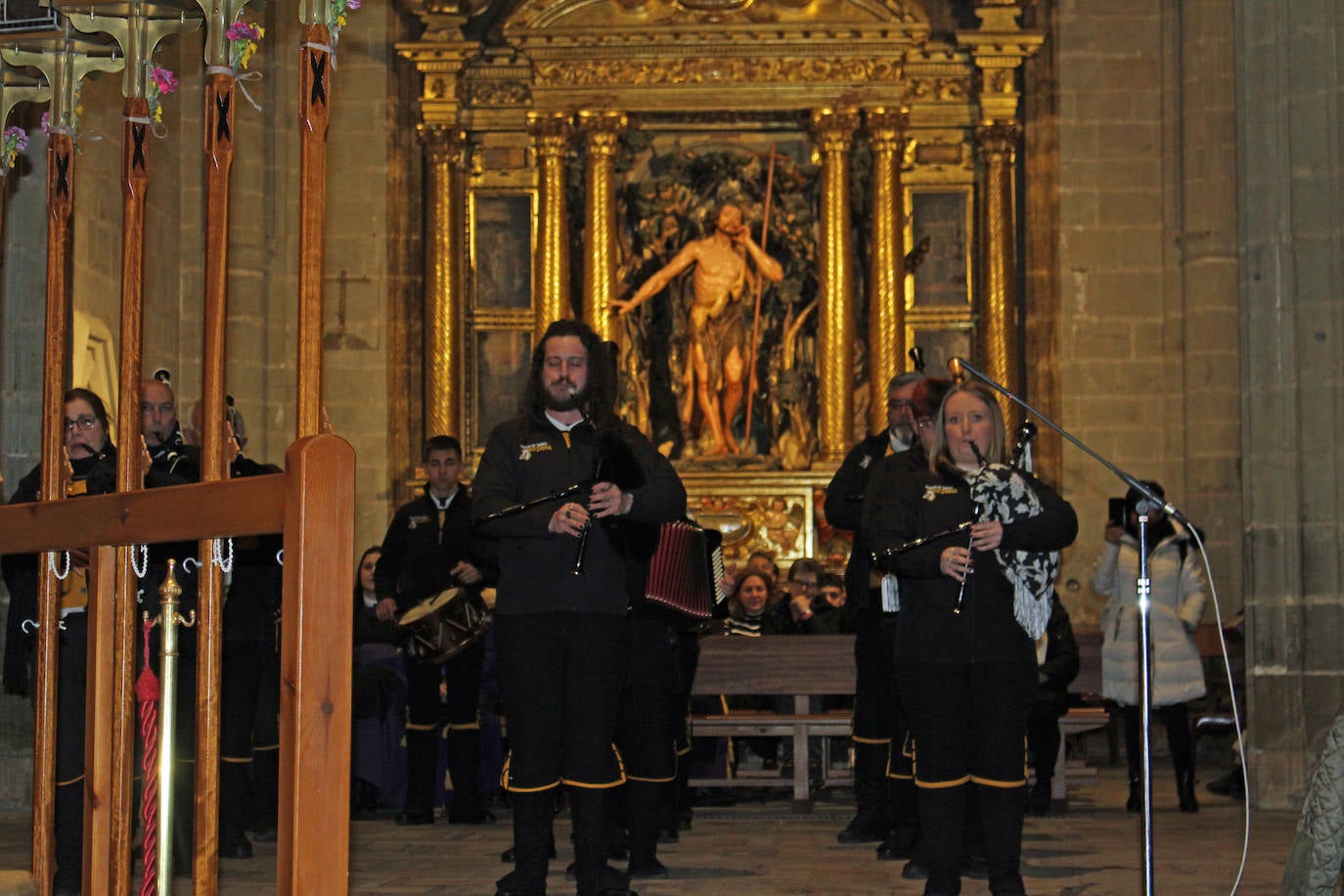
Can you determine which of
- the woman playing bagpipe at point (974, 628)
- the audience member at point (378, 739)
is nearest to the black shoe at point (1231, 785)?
the audience member at point (378, 739)

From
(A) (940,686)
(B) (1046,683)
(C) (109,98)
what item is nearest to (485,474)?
(A) (940,686)

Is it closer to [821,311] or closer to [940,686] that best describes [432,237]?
[821,311]

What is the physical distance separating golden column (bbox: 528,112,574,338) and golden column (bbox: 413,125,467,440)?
2.15ft

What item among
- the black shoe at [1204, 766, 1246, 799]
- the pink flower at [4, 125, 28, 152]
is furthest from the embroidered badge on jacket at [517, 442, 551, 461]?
the black shoe at [1204, 766, 1246, 799]

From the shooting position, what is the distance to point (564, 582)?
6.04m

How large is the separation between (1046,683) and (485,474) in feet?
14.5

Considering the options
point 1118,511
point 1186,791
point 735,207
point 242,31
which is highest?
point 735,207

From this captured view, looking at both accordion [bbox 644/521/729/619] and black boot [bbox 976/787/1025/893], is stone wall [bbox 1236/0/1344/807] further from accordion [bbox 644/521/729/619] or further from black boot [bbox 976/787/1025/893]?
accordion [bbox 644/521/729/619]

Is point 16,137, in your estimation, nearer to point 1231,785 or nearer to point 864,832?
point 864,832

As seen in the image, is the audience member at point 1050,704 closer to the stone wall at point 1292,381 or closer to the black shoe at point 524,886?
the stone wall at point 1292,381

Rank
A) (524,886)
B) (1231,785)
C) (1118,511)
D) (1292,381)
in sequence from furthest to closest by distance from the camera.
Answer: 1. (1231,785)
2. (1118,511)
3. (1292,381)
4. (524,886)

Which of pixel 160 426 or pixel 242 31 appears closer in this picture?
pixel 242 31

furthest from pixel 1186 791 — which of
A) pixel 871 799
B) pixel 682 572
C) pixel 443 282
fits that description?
pixel 443 282

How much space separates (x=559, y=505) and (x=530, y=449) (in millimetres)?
247
